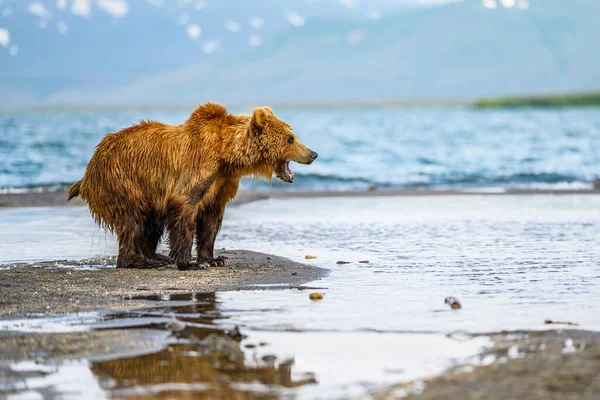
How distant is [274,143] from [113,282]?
2059mm

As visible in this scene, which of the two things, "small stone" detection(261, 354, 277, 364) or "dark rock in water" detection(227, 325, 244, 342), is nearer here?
"small stone" detection(261, 354, 277, 364)

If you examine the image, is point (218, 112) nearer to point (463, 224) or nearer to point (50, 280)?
point (50, 280)

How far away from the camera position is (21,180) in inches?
939

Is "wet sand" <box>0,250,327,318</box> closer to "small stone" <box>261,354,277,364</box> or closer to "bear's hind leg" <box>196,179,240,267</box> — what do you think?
Answer: "bear's hind leg" <box>196,179,240,267</box>

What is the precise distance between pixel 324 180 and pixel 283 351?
18.3 meters

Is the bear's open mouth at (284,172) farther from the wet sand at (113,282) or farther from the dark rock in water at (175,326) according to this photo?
the dark rock in water at (175,326)

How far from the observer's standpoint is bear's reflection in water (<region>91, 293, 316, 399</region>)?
509cm

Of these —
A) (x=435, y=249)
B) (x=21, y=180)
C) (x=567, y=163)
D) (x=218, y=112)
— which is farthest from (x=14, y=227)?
(x=567, y=163)

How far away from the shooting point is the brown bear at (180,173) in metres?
9.40

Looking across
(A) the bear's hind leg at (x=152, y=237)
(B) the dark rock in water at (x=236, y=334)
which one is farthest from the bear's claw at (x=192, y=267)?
(B) the dark rock in water at (x=236, y=334)

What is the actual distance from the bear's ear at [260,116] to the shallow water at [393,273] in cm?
143

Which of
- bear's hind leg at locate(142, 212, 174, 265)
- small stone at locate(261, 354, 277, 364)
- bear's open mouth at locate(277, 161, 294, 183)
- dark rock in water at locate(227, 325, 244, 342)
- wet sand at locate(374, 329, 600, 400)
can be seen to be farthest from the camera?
bear's open mouth at locate(277, 161, 294, 183)

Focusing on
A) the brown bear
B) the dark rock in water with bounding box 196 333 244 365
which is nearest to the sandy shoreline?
the brown bear

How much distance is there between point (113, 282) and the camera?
8492 mm
